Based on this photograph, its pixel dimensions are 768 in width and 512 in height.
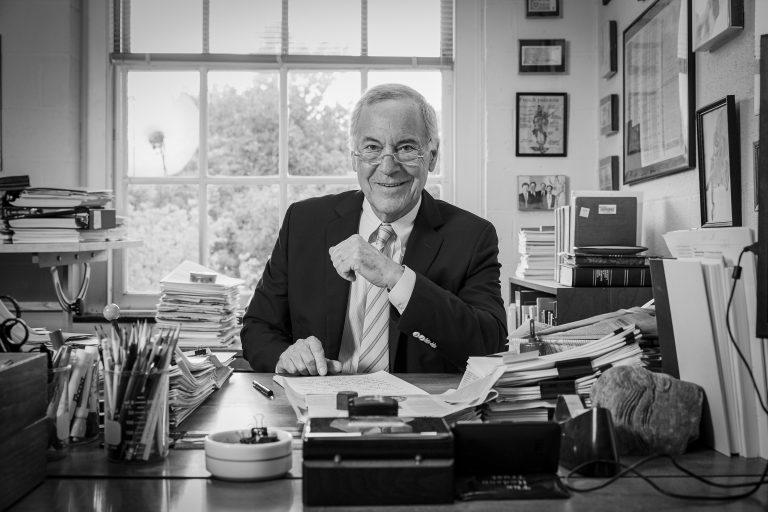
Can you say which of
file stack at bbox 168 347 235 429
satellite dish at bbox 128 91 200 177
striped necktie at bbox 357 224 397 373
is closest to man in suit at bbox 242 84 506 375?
striped necktie at bbox 357 224 397 373

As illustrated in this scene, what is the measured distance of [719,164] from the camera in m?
2.18

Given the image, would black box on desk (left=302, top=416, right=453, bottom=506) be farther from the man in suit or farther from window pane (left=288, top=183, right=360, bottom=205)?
window pane (left=288, top=183, right=360, bottom=205)

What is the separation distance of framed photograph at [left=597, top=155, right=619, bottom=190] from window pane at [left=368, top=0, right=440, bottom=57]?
1.06m

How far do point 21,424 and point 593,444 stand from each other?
0.69 metres

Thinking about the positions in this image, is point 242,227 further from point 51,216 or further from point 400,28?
point 400,28

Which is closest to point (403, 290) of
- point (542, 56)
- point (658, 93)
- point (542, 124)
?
point (658, 93)

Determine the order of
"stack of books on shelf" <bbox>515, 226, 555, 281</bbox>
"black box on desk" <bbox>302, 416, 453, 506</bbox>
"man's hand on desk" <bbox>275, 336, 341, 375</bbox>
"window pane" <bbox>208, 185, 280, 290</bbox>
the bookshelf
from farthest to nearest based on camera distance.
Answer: "window pane" <bbox>208, 185, 280, 290</bbox> < "stack of books on shelf" <bbox>515, 226, 555, 281</bbox> < the bookshelf < "man's hand on desk" <bbox>275, 336, 341, 375</bbox> < "black box on desk" <bbox>302, 416, 453, 506</bbox>

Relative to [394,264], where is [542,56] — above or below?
above

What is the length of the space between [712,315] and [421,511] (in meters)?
0.55

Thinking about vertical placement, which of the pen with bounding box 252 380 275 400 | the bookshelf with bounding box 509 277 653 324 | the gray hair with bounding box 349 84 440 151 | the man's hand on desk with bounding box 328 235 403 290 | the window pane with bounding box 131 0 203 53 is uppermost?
the window pane with bounding box 131 0 203 53

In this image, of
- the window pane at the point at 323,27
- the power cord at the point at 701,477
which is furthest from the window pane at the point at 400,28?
the power cord at the point at 701,477

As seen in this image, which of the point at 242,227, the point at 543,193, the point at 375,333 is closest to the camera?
the point at 375,333

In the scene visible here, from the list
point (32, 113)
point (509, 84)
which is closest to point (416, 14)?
→ point (509, 84)

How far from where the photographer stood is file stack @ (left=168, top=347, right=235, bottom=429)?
115cm
